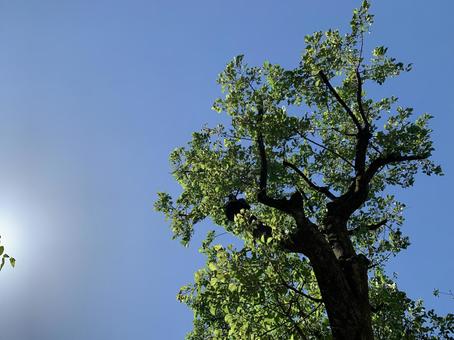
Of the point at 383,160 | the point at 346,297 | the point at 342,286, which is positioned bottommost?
the point at 346,297

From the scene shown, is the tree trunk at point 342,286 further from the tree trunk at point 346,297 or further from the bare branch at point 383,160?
the bare branch at point 383,160

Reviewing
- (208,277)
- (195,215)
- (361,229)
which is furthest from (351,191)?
(195,215)

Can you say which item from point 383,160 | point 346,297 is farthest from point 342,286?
point 383,160

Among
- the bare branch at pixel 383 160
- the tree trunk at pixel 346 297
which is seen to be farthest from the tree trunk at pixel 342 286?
the bare branch at pixel 383 160

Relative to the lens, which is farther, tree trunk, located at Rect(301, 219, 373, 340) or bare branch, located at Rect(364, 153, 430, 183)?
bare branch, located at Rect(364, 153, 430, 183)

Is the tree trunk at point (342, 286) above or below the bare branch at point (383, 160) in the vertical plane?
below

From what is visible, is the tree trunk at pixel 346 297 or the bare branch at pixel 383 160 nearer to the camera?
the tree trunk at pixel 346 297

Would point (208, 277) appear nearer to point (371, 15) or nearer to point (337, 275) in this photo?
point (337, 275)

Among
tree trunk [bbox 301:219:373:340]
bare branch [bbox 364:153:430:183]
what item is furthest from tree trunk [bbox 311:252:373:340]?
bare branch [bbox 364:153:430:183]

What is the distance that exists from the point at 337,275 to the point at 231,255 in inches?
114

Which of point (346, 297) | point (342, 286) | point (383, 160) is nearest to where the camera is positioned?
point (346, 297)

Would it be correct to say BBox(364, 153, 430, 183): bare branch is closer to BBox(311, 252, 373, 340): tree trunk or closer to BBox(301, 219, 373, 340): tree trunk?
BBox(301, 219, 373, 340): tree trunk

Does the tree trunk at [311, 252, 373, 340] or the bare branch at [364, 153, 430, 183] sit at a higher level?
the bare branch at [364, 153, 430, 183]

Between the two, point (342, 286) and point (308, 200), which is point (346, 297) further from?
point (308, 200)
